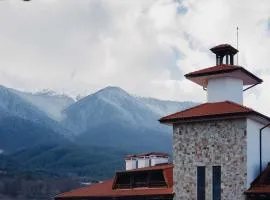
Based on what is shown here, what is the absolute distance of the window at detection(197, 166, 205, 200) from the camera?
29.8 m

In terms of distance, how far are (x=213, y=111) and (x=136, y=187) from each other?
694cm

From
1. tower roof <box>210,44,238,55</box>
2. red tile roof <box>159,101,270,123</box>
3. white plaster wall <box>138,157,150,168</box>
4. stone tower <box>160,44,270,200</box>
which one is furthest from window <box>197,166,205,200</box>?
white plaster wall <box>138,157,150,168</box>

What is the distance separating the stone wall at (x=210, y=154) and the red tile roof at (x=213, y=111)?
1.31 ft

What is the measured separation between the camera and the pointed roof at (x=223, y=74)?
31.5 metres

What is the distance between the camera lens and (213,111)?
30422mm

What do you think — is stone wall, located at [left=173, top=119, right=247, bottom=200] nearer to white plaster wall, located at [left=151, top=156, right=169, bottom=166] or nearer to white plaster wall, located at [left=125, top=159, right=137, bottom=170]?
white plaster wall, located at [left=151, top=156, right=169, bottom=166]

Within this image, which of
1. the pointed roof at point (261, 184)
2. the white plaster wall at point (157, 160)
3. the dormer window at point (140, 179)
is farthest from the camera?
the white plaster wall at point (157, 160)

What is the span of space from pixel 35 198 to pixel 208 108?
10633cm

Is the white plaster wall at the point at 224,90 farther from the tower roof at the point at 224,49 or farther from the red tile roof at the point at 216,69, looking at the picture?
the tower roof at the point at 224,49

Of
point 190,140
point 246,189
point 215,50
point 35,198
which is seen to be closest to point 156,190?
point 190,140

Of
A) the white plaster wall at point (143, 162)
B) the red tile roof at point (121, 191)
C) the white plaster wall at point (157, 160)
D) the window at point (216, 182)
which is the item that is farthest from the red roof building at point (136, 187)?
the white plaster wall at point (157, 160)

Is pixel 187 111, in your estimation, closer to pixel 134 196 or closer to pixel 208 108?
pixel 208 108

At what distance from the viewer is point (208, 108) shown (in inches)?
1234

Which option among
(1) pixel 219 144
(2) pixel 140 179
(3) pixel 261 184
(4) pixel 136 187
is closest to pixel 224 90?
(1) pixel 219 144
